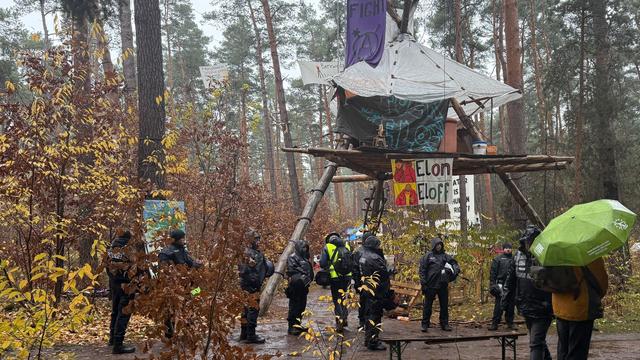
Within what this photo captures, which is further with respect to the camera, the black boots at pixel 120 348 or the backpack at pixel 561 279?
the black boots at pixel 120 348

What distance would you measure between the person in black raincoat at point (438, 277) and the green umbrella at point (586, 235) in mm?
4293

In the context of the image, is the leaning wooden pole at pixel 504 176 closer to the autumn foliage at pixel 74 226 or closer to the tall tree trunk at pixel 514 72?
the tall tree trunk at pixel 514 72

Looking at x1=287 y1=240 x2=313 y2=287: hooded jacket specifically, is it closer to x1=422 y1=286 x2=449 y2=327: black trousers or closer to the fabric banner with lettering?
x1=422 y1=286 x2=449 y2=327: black trousers

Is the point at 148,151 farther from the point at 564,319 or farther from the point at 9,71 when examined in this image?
the point at 9,71

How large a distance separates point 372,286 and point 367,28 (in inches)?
208

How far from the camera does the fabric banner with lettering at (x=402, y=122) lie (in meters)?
11.1

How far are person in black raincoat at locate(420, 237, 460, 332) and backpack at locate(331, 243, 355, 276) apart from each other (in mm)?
1410

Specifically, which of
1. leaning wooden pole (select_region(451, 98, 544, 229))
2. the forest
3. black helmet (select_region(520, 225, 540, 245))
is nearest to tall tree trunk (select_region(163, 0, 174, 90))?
the forest

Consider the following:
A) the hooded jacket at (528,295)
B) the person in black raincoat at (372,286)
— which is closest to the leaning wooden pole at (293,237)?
the person in black raincoat at (372,286)

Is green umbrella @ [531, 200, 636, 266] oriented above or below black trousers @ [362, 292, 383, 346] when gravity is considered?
above

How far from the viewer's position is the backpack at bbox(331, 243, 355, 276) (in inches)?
347

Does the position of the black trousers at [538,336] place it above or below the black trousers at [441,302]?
above

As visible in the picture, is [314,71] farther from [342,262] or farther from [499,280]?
[499,280]

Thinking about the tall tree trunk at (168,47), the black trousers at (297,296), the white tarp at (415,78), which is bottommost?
the black trousers at (297,296)
